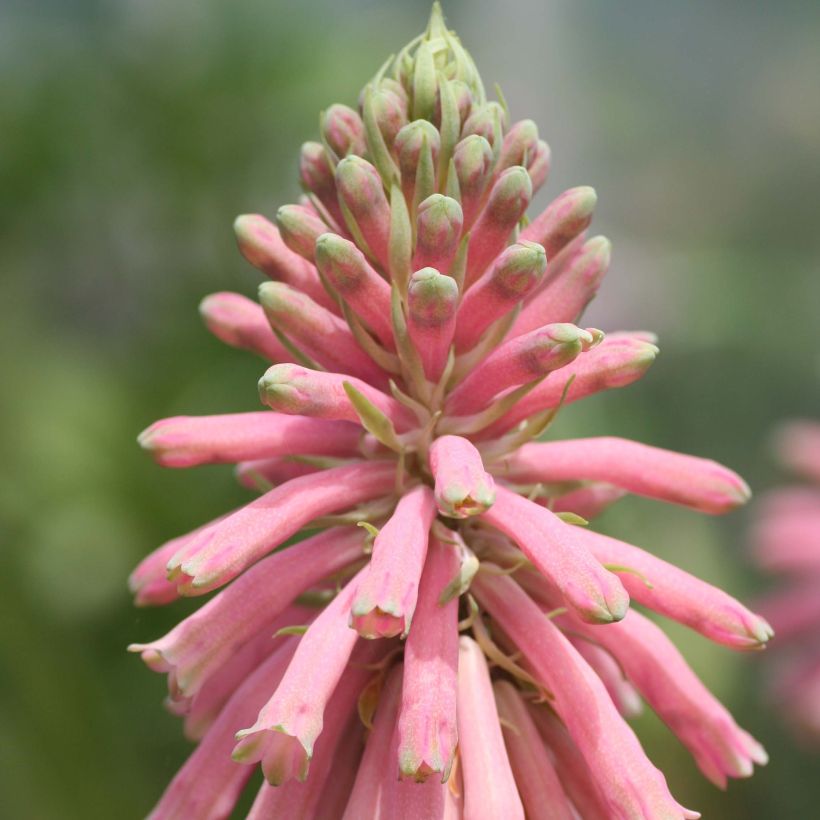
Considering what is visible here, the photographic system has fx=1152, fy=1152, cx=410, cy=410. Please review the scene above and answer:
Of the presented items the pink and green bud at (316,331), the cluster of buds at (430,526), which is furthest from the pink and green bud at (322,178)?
the pink and green bud at (316,331)

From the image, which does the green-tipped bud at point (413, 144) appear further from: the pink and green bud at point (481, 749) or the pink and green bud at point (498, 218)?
the pink and green bud at point (481, 749)

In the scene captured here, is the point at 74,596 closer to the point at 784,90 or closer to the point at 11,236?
the point at 11,236

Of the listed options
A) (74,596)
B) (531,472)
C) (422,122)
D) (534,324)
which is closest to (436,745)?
(531,472)

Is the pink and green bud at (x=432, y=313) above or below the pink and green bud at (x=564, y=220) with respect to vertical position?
below

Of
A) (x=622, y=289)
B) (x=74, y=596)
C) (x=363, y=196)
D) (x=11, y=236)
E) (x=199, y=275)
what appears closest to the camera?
(x=363, y=196)

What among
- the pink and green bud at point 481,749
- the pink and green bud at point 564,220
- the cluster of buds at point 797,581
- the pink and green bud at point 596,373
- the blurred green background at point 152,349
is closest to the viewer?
the pink and green bud at point 481,749

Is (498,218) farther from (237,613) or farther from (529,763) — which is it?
(529,763)

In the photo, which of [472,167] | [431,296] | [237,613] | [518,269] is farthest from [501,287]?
[237,613]
